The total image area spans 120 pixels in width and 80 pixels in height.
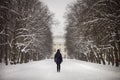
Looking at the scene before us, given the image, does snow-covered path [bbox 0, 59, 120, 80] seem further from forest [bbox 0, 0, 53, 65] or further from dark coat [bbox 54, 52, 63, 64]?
forest [bbox 0, 0, 53, 65]

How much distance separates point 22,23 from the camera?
3516 cm

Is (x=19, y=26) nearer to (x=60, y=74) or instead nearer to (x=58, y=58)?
(x=58, y=58)

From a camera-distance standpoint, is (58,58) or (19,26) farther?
(19,26)

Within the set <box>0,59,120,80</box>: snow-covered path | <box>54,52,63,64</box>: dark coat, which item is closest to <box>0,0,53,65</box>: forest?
<box>0,59,120,80</box>: snow-covered path

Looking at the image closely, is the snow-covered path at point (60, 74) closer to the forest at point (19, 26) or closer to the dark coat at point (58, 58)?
the dark coat at point (58, 58)

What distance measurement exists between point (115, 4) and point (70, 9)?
23.9 meters

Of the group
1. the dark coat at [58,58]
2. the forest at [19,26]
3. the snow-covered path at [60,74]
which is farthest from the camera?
the forest at [19,26]

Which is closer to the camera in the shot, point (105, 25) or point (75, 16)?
point (105, 25)

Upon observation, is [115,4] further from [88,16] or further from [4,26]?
[4,26]

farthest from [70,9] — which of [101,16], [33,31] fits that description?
[101,16]

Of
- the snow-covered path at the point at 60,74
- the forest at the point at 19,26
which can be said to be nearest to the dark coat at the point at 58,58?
the snow-covered path at the point at 60,74

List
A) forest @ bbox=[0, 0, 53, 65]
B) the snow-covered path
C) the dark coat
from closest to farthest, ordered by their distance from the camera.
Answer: the snow-covered path, the dark coat, forest @ bbox=[0, 0, 53, 65]

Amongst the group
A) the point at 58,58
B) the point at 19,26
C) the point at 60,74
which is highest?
the point at 19,26

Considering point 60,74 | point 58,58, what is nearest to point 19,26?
point 58,58
